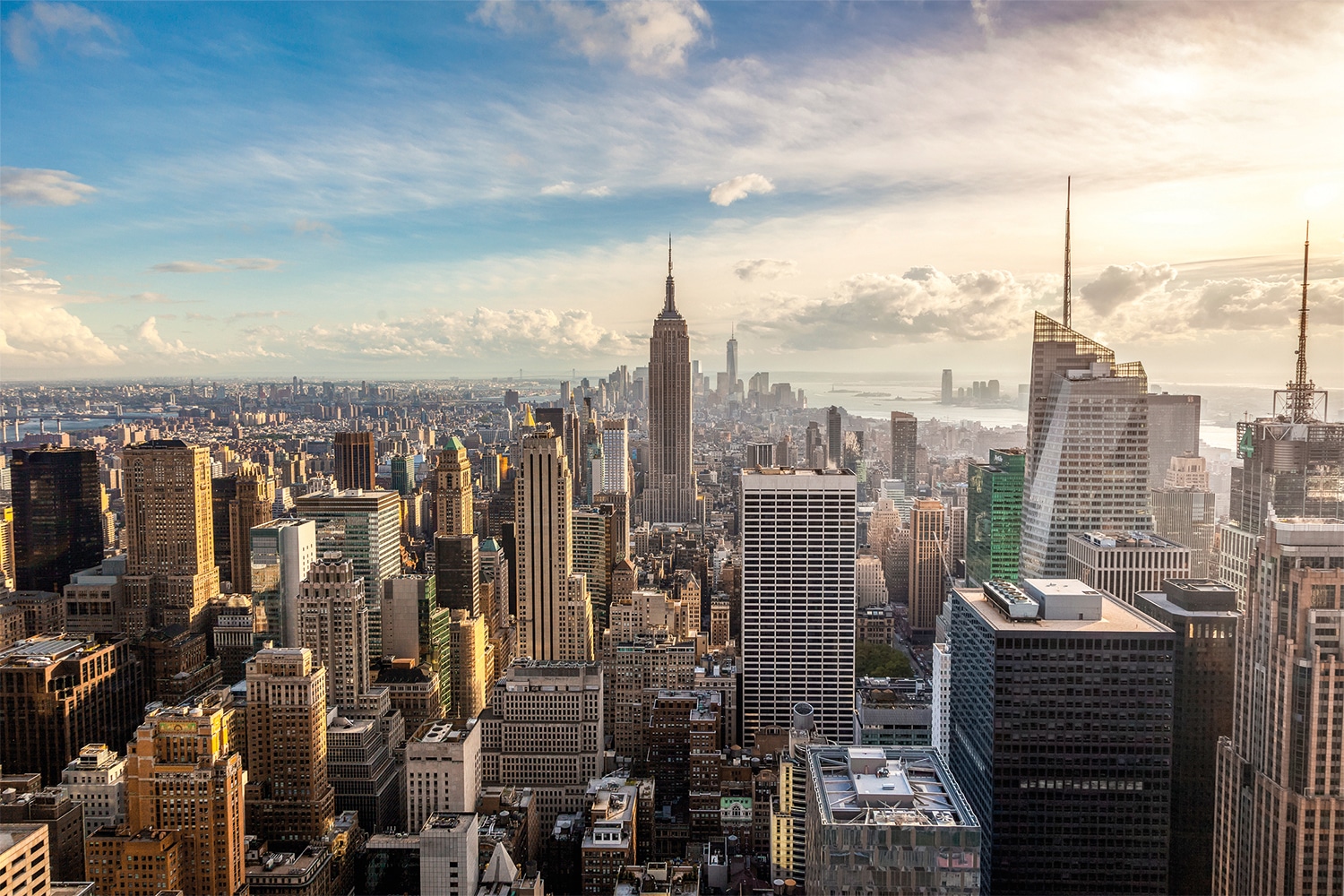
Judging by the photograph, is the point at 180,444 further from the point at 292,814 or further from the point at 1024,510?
the point at 1024,510

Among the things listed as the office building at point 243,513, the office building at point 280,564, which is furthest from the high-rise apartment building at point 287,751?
the office building at point 243,513

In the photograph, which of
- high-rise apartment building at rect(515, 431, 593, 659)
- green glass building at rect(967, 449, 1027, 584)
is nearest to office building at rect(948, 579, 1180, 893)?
green glass building at rect(967, 449, 1027, 584)

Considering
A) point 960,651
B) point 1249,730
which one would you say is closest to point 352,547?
point 960,651

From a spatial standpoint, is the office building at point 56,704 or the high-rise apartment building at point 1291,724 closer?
the high-rise apartment building at point 1291,724

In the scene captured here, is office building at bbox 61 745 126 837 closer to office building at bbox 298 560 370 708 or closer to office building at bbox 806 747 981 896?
office building at bbox 298 560 370 708

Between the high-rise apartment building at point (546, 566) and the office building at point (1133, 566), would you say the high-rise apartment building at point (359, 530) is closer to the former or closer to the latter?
the high-rise apartment building at point (546, 566)

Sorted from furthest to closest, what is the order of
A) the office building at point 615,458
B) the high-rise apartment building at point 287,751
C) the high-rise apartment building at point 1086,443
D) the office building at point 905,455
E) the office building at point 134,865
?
the office building at point 615,458 < the office building at point 905,455 < the high-rise apartment building at point 1086,443 < the high-rise apartment building at point 287,751 < the office building at point 134,865

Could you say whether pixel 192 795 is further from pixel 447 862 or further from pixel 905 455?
pixel 905 455
